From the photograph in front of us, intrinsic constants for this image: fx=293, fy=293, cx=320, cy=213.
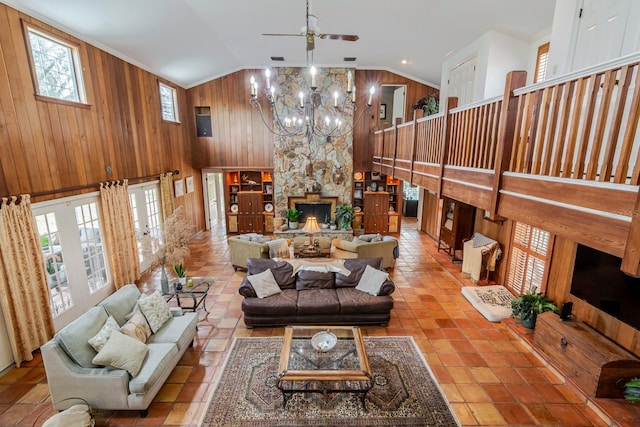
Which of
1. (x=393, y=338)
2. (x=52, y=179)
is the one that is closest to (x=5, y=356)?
(x=52, y=179)

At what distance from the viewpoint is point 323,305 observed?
15.1 ft

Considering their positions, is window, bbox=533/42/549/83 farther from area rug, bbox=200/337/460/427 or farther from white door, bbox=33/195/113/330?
white door, bbox=33/195/113/330

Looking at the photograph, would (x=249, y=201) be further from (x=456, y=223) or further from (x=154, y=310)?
(x=456, y=223)

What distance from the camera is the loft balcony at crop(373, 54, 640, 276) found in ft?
6.11

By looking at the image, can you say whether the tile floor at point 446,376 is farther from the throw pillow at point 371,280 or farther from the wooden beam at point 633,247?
the wooden beam at point 633,247

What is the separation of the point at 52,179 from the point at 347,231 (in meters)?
6.91

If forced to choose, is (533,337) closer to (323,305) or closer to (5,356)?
(323,305)

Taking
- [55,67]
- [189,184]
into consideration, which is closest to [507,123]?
[55,67]

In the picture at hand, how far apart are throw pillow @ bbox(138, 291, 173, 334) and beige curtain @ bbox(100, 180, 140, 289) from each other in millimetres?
2217

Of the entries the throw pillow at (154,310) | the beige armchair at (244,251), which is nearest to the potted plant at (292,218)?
the beige armchair at (244,251)

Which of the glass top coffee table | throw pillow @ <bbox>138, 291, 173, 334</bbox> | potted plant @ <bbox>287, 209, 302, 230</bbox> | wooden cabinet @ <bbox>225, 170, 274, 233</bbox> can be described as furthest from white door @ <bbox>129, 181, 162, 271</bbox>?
the glass top coffee table

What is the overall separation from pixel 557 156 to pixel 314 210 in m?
7.86

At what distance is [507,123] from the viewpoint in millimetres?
2859

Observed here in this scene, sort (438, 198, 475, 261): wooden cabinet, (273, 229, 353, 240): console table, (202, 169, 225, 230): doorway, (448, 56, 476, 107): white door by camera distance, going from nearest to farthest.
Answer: (448, 56, 476, 107): white door, (438, 198, 475, 261): wooden cabinet, (273, 229, 353, 240): console table, (202, 169, 225, 230): doorway
